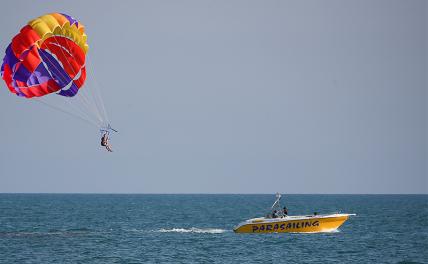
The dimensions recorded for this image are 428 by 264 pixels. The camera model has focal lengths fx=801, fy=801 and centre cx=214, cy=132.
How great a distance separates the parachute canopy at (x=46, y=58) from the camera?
2159 inches

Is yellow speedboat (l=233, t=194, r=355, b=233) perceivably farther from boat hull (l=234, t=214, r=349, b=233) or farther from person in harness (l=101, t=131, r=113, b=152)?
person in harness (l=101, t=131, r=113, b=152)

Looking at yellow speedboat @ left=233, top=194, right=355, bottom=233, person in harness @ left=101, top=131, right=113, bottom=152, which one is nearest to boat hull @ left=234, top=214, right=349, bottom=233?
yellow speedboat @ left=233, top=194, right=355, bottom=233

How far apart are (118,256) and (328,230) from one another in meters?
21.1

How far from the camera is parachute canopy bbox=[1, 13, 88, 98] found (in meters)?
54.8

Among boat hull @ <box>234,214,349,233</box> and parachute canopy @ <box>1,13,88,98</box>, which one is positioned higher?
parachute canopy @ <box>1,13,88,98</box>

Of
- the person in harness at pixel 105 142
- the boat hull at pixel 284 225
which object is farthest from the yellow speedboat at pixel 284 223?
the person in harness at pixel 105 142

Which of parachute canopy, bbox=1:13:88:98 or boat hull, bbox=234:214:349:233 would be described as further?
boat hull, bbox=234:214:349:233

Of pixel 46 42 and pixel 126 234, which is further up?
pixel 46 42

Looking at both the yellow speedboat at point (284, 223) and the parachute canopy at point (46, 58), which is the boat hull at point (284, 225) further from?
the parachute canopy at point (46, 58)

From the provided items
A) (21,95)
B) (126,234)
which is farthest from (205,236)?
(21,95)

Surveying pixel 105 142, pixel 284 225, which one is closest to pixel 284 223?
pixel 284 225

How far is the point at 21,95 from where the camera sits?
180 feet

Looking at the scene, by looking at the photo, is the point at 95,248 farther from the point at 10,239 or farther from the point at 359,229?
the point at 359,229

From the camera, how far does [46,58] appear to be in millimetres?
57219
